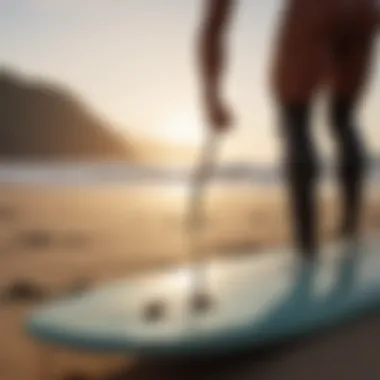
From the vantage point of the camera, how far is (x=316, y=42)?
1140 millimetres

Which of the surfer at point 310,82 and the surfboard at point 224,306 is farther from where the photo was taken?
the surfer at point 310,82

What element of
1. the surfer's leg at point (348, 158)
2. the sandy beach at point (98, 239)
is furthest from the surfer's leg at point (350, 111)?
the sandy beach at point (98, 239)

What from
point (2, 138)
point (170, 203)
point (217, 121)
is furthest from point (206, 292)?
point (2, 138)

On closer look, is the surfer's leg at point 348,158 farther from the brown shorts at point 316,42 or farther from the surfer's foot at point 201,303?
the surfer's foot at point 201,303

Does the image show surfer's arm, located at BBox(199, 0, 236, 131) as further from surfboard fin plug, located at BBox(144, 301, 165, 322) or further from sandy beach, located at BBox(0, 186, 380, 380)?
surfboard fin plug, located at BBox(144, 301, 165, 322)

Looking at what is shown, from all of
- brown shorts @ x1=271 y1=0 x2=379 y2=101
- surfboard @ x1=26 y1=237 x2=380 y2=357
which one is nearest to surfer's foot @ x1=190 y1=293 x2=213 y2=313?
surfboard @ x1=26 y1=237 x2=380 y2=357

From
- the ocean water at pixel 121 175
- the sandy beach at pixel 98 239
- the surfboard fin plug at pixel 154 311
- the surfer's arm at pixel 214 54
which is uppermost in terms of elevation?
the surfer's arm at pixel 214 54

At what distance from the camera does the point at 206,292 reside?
113 cm

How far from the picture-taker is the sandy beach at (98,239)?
1.03m

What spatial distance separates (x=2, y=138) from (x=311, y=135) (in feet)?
1.43

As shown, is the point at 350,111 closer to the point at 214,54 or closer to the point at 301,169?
the point at 301,169

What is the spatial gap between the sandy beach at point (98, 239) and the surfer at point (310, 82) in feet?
0.15

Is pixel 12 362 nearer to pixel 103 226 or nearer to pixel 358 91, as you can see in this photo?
pixel 103 226

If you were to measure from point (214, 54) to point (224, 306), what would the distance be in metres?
0.35
